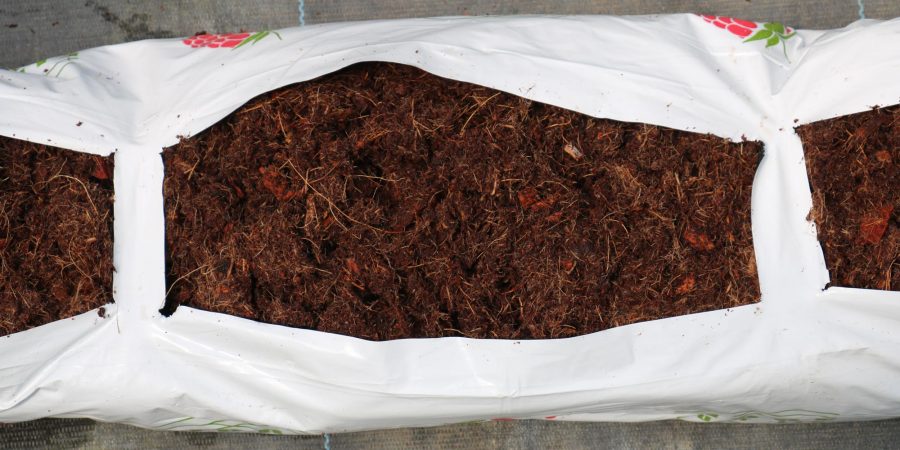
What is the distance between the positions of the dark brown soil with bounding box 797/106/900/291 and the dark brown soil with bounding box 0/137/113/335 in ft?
3.84

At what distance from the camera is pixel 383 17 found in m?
1.39

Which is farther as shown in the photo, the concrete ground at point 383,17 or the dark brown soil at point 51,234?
the concrete ground at point 383,17

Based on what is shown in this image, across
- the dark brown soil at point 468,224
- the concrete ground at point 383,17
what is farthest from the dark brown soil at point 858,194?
the concrete ground at point 383,17

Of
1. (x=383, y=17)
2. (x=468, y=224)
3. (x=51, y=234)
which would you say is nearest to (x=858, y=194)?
(x=468, y=224)

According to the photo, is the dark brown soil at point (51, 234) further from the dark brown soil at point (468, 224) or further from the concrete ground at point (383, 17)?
the concrete ground at point (383, 17)

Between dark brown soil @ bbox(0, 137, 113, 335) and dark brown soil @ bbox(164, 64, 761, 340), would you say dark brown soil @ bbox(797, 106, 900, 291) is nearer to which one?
dark brown soil @ bbox(164, 64, 761, 340)

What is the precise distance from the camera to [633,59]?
1.04 meters

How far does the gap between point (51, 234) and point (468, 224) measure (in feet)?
2.31

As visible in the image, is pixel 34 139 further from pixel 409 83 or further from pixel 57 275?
pixel 409 83

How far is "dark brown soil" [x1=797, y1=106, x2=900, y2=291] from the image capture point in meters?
1.00

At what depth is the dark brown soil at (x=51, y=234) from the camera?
1021 millimetres

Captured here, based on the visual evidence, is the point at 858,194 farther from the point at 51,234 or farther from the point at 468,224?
the point at 51,234

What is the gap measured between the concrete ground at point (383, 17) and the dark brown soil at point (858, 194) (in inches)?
18.3

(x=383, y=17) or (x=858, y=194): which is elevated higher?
(x=383, y=17)
